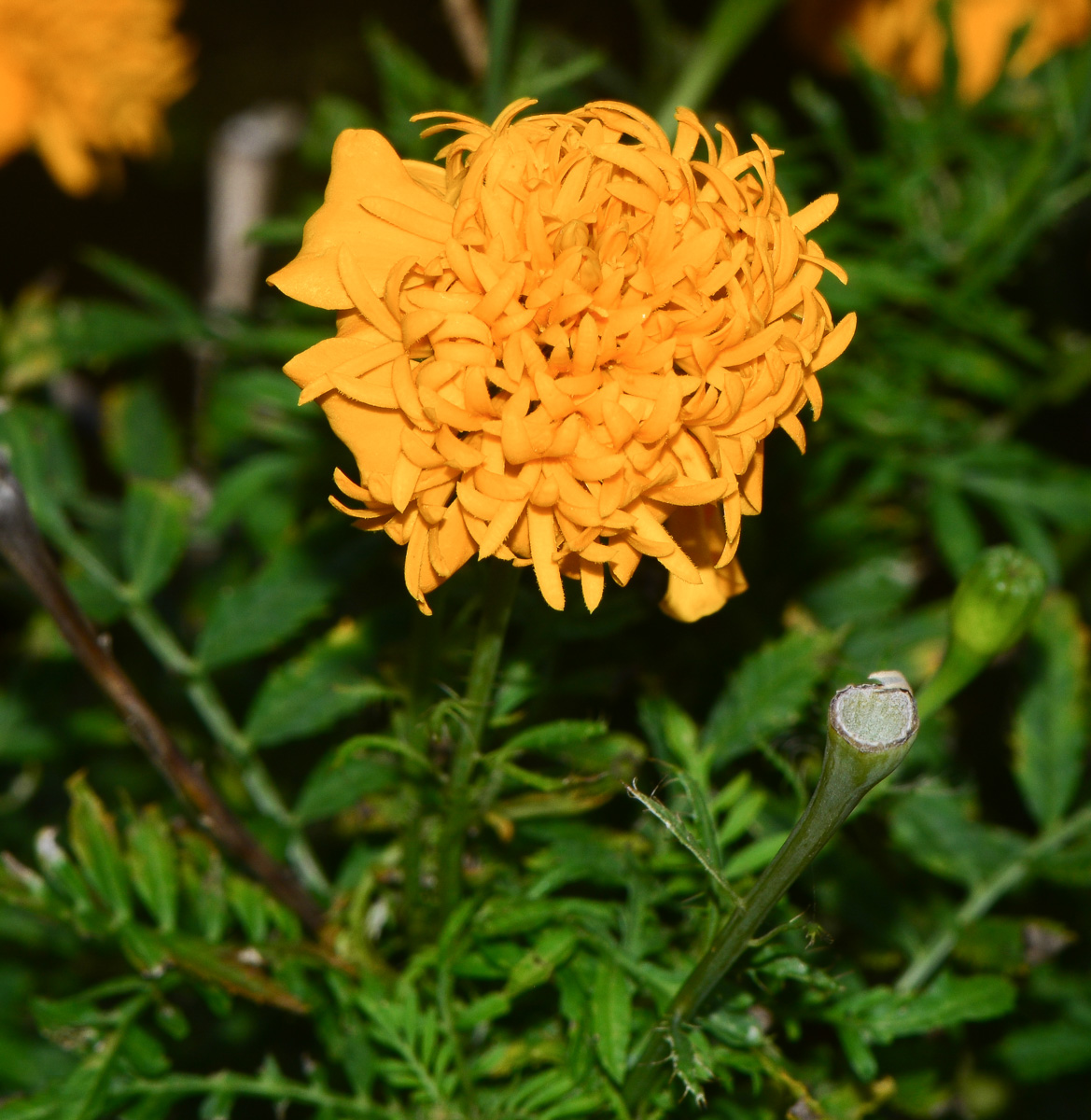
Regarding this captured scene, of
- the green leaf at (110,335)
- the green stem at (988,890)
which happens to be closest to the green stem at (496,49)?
the green leaf at (110,335)

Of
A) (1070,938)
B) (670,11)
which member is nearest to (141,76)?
(670,11)

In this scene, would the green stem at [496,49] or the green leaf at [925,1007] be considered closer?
the green leaf at [925,1007]

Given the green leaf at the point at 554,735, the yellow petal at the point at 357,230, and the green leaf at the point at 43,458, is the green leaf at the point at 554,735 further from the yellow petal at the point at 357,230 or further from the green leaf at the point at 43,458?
the green leaf at the point at 43,458

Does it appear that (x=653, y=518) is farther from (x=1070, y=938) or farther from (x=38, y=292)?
(x=38, y=292)

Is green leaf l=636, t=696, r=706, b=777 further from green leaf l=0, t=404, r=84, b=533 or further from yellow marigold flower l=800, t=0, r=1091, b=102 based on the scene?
yellow marigold flower l=800, t=0, r=1091, b=102

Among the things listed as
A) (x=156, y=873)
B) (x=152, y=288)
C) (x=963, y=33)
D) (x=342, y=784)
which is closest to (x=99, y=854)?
(x=156, y=873)

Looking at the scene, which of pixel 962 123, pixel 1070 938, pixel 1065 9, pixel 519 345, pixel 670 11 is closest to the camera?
pixel 519 345

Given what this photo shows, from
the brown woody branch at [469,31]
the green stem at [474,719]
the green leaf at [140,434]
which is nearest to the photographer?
the green stem at [474,719]
